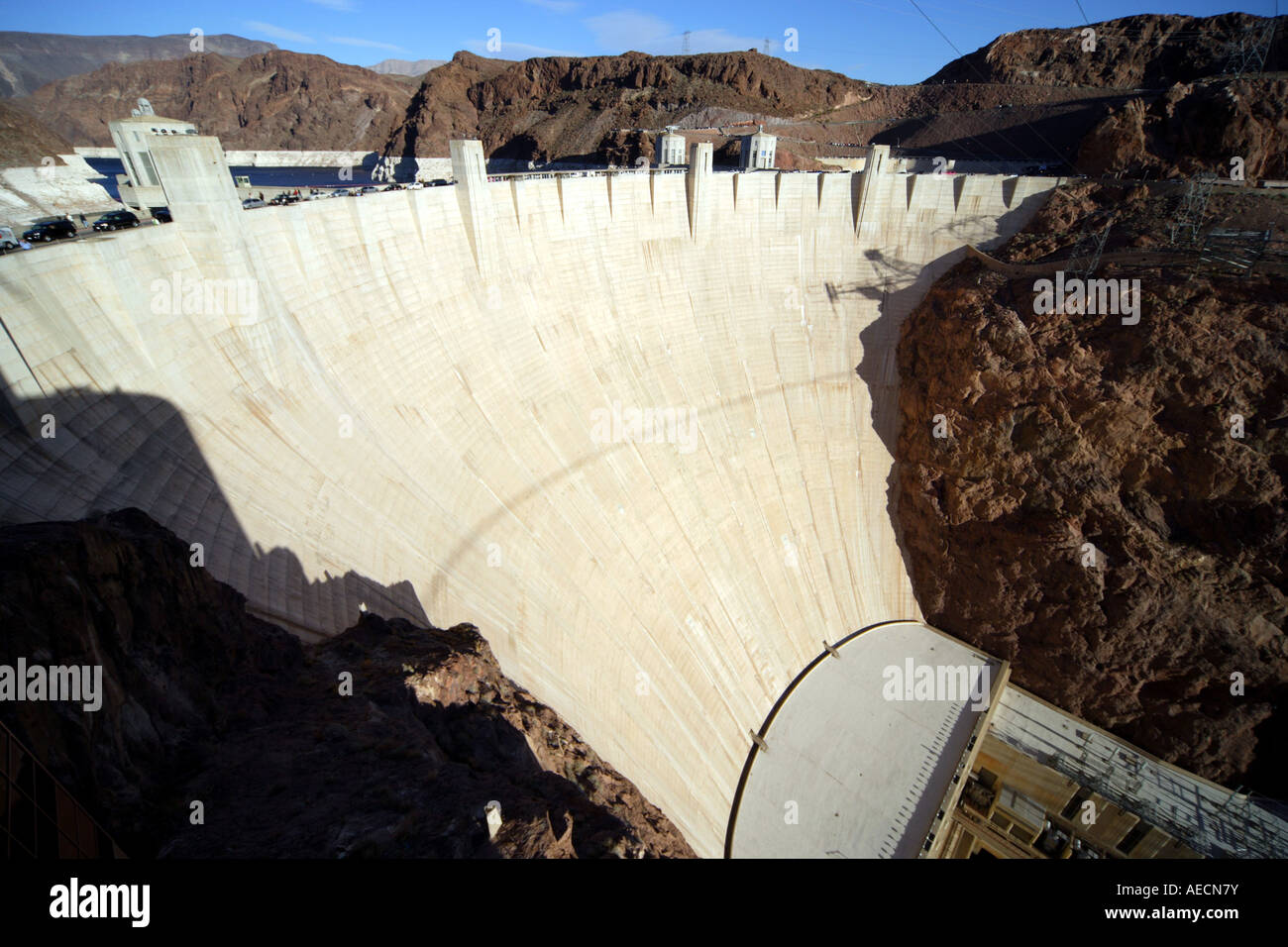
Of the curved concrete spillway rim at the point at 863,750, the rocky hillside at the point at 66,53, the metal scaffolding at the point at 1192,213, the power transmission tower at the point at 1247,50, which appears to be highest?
the rocky hillside at the point at 66,53

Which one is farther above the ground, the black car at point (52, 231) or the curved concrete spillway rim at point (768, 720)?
the black car at point (52, 231)

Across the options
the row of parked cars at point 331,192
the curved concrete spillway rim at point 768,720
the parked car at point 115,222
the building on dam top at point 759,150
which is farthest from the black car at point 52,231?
the building on dam top at point 759,150

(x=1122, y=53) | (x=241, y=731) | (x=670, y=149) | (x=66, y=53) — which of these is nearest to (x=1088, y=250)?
(x=670, y=149)

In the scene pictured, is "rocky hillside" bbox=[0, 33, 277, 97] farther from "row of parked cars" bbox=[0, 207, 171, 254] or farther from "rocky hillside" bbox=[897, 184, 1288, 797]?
"rocky hillside" bbox=[897, 184, 1288, 797]

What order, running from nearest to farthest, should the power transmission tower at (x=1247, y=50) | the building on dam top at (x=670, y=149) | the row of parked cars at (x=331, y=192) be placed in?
the row of parked cars at (x=331, y=192), the building on dam top at (x=670, y=149), the power transmission tower at (x=1247, y=50)

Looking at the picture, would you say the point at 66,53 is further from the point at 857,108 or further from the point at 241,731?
the point at 241,731

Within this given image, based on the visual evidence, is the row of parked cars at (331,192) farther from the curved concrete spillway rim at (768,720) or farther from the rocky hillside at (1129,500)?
the rocky hillside at (1129,500)
